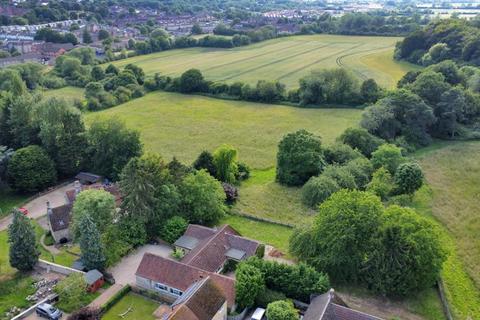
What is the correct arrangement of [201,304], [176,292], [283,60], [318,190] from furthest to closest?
[283,60], [318,190], [176,292], [201,304]

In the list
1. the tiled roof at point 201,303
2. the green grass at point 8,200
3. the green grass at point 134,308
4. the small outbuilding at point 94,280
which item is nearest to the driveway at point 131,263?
the small outbuilding at point 94,280

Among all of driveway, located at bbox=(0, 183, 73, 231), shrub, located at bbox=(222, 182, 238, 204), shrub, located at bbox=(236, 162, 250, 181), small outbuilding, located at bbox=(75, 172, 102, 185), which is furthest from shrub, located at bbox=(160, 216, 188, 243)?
small outbuilding, located at bbox=(75, 172, 102, 185)

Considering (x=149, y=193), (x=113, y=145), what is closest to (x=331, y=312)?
(x=149, y=193)

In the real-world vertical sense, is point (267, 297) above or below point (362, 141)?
below

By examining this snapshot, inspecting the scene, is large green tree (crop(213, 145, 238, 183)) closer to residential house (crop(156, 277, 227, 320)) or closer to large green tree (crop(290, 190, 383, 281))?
large green tree (crop(290, 190, 383, 281))

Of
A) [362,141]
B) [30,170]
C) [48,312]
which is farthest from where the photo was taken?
[362,141]

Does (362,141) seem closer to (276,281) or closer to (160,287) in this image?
(276,281)

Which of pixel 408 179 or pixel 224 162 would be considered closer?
pixel 408 179
